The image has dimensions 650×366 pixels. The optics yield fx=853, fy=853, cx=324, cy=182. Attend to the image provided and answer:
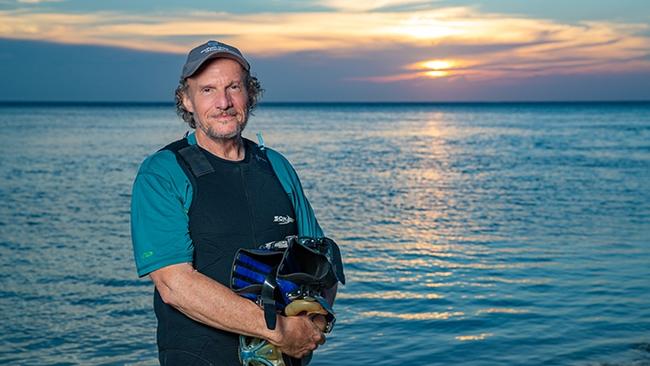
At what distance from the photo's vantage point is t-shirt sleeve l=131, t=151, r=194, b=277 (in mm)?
3139

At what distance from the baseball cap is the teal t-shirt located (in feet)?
1.15

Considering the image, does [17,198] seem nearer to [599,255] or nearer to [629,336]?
[599,255]

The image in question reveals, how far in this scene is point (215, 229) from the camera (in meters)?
3.29

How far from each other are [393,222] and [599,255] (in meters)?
4.64

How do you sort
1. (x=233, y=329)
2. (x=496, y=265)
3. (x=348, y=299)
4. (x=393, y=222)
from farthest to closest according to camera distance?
1. (x=393, y=222)
2. (x=496, y=265)
3. (x=348, y=299)
4. (x=233, y=329)

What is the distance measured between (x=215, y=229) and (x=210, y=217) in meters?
0.05

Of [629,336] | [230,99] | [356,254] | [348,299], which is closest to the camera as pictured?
[230,99]

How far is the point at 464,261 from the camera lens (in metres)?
12.4

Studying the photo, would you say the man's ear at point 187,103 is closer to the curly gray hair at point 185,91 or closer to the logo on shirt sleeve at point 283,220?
the curly gray hair at point 185,91

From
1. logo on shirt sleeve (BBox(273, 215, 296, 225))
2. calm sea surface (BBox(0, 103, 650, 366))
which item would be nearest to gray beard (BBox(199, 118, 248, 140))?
logo on shirt sleeve (BBox(273, 215, 296, 225))

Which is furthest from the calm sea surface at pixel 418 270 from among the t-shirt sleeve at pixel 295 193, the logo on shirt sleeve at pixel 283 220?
the logo on shirt sleeve at pixel 283 220

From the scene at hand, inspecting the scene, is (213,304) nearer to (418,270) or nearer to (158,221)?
(158,221)

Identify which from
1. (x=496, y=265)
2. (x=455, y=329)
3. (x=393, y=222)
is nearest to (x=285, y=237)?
(x=455, y=329)

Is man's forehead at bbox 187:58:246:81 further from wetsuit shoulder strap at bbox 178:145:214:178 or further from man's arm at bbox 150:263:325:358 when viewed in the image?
man's arm at bbox 150:263:325:358
